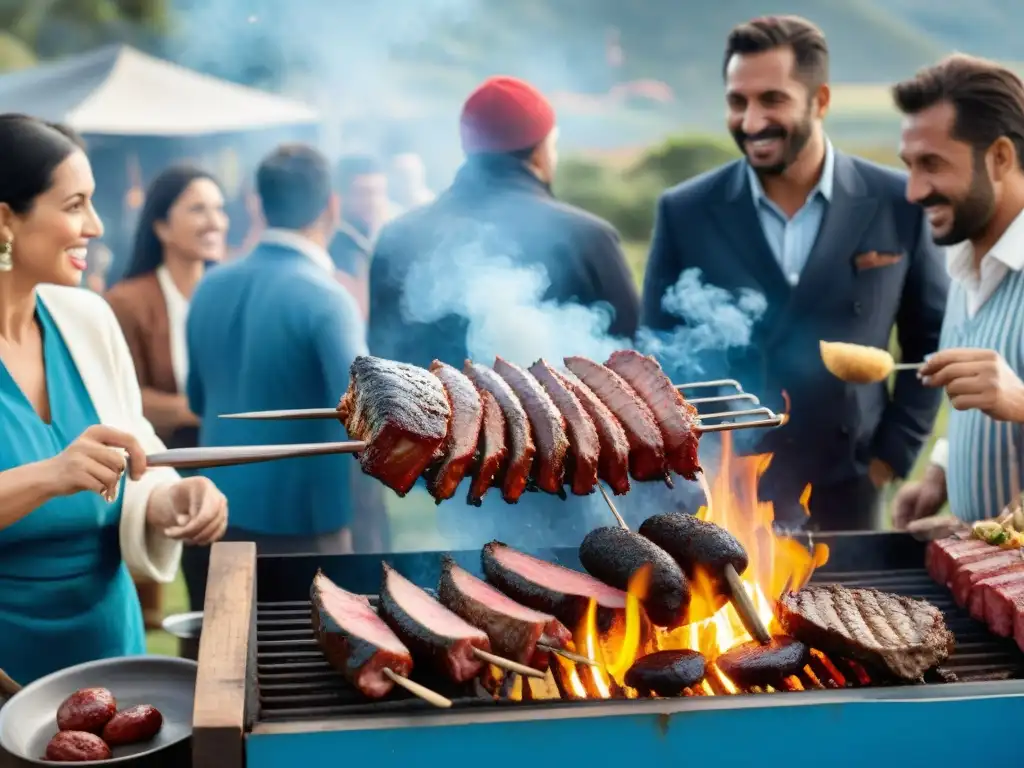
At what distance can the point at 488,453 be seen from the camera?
2609mm

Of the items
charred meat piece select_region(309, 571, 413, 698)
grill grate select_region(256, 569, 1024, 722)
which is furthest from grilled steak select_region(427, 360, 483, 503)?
grill grate select_region(256, 569, 1024, 722)

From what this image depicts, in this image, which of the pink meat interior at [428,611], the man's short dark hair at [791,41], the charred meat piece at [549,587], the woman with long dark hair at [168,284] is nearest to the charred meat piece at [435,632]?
the pink meat interior at [428,611]

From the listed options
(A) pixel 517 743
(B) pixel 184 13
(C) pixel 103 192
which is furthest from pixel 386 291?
(B) pixel 184 13

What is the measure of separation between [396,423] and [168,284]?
4.02 metres

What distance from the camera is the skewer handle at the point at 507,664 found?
7.73 feet

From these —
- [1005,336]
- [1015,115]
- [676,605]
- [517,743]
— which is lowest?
[517,743]

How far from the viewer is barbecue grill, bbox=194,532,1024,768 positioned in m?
2.16

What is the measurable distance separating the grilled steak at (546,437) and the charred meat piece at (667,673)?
476 mm

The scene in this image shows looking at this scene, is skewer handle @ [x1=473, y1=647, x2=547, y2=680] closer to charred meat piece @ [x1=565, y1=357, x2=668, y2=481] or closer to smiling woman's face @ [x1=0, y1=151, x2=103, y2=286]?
charred meat piece @ [x1=565, y1=357, x2=668, y2=481]

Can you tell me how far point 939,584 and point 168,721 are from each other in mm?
2279

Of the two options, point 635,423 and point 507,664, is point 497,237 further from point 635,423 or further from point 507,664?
point 507,664

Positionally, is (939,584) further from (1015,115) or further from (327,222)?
(327,222)

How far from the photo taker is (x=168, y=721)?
2.40 m

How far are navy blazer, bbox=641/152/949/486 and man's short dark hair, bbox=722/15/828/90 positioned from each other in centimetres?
46
